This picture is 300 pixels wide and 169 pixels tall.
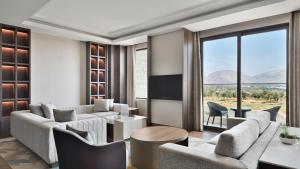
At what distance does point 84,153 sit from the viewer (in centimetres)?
191

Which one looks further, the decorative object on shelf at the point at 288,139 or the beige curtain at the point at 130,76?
the beige curtain at the point at 130,76

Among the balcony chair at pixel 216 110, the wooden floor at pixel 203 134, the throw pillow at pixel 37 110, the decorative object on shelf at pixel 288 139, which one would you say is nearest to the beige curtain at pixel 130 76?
the wooden floor at pixel 203 134

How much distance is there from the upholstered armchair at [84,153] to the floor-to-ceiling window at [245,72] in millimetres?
3683

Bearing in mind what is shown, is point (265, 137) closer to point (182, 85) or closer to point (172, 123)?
point (182, 85)

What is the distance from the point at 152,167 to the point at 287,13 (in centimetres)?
418

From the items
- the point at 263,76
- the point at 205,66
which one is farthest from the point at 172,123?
the point at 263,76

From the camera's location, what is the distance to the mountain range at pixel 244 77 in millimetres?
4218

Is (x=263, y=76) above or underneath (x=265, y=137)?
above

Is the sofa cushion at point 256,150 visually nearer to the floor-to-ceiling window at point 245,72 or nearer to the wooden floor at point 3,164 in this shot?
the floor-to-ceiling window at point 245,72

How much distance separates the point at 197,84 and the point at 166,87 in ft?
2.94

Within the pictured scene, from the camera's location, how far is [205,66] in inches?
209

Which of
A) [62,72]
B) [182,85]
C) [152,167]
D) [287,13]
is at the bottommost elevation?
[152,167]

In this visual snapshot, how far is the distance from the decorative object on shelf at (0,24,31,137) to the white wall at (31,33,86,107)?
0.27 m

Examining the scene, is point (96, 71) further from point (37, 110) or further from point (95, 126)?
point (95, 126)
